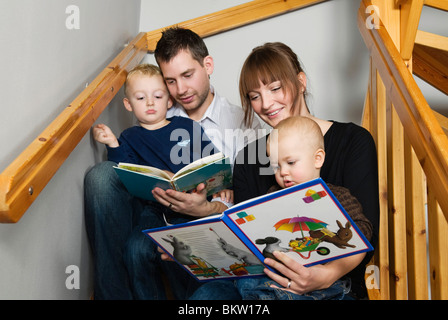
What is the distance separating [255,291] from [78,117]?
0.78m

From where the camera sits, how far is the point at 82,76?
1936mm

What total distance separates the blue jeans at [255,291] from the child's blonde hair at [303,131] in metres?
0.42

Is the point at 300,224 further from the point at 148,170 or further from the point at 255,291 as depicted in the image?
the point at 148,170

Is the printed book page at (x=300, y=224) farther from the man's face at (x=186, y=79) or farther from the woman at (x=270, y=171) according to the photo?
the man's face at (x=186, y=79)

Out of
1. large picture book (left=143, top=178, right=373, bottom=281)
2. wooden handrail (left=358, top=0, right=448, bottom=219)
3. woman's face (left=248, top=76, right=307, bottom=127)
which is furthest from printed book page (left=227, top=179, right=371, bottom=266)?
woman's face (left=248, top=76, right=307, bottom=127)

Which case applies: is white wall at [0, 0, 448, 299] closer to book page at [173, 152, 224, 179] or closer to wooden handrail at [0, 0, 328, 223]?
wooden handrail at [0, 0, 328, 223]

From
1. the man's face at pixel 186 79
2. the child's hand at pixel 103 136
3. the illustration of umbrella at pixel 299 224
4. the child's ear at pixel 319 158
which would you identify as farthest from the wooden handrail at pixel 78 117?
the child's ear at pixel 319 158

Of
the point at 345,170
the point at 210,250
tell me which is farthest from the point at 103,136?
the point at 345,170

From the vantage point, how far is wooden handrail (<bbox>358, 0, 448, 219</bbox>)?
114cm

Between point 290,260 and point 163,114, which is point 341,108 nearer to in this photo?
point 163,114

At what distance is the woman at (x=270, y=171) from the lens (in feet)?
4.59

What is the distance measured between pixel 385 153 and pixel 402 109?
0.46 meters

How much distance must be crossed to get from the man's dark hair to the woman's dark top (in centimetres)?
53

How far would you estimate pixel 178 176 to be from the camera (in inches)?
→ 64.4
